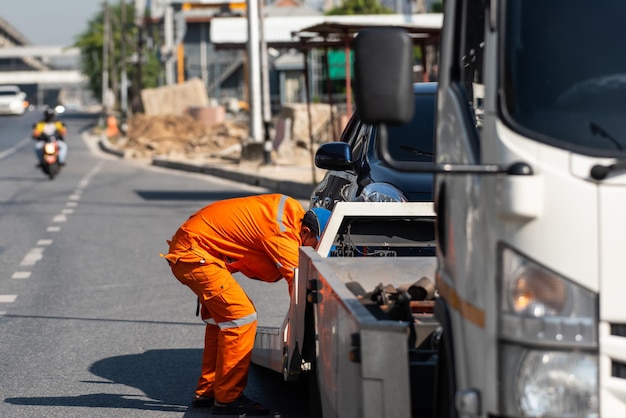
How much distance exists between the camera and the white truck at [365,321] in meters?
4.39

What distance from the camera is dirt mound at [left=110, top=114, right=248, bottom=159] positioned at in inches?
1721

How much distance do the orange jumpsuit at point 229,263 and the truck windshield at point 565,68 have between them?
2755 mm

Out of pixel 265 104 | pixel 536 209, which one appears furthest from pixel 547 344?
pixel 265 104

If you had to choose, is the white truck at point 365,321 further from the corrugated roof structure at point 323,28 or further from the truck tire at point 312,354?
the corrugated roof structure at point 323,28

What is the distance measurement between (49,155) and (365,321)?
25.6 metres

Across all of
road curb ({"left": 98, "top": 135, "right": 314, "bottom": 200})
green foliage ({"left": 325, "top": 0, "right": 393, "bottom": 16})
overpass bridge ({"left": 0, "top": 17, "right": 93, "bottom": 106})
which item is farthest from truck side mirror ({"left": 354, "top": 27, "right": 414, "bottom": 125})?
overpass bridge ({"left": 0, "top": 17, "right": 93, "bottom": 106})

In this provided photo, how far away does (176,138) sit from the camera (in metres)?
50.2

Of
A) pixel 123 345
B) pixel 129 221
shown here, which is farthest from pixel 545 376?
pixel 129 221

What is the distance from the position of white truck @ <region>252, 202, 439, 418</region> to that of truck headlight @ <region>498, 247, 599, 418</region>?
72 centimetres

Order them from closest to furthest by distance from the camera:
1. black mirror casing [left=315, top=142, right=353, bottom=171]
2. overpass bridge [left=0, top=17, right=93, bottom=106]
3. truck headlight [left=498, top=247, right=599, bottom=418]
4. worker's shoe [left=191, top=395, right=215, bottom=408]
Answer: truck headlight [left=498, top=247, right=599, bottom=418]
worker's shoe [left=191, top=395, right=215, bottom=408]
black mirror casing [left=315, top=142, right=353, bottom=171]
overpass bridge [left=0, top=17, right=93, bottom=106]

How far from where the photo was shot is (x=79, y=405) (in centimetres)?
722

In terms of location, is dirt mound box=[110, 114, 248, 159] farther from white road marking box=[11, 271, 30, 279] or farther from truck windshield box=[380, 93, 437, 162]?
truck windshield box=[380, 93, 437, 162]

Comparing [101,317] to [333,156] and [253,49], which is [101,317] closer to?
[333,156]

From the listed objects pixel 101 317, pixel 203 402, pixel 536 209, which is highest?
pixel 536 209
